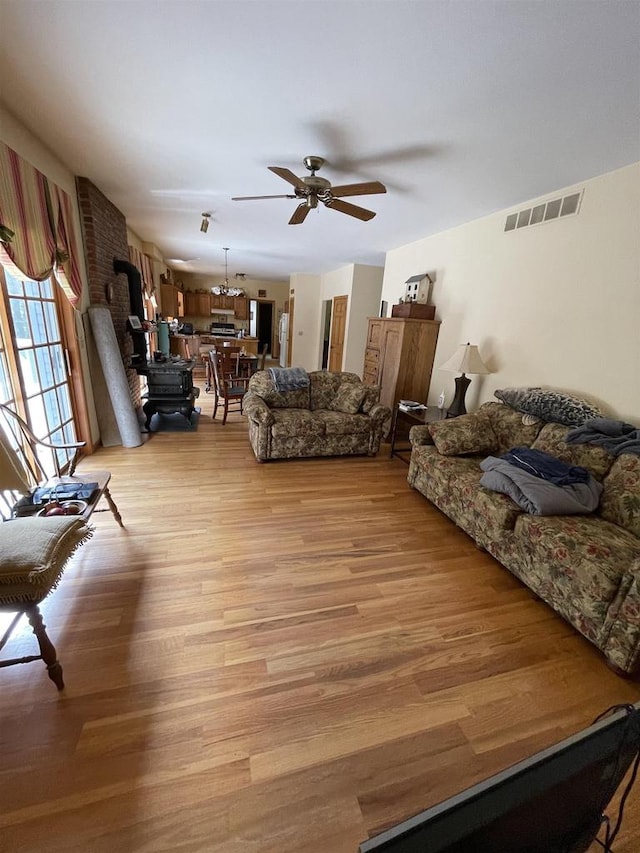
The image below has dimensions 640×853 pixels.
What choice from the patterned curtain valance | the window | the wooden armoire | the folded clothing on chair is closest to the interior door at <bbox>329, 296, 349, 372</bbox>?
the wooden armoire

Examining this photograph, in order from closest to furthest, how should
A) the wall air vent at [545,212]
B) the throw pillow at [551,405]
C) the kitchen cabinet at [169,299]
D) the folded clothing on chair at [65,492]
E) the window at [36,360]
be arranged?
the folded clothing on chair at [65,492], the window at [36,360], the throw pillow at [551,405], the wall air vent at [545,212], the kitchen cabinet at [169,299]

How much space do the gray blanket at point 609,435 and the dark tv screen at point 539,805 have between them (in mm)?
2064

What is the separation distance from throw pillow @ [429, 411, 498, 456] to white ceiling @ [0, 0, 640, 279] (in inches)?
74.6

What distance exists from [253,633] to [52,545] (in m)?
0.98

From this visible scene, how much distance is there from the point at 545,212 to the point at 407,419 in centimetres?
245

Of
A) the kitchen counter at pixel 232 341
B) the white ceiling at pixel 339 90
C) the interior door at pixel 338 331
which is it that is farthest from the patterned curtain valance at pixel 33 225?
the kitchen counter at pixel 232 341

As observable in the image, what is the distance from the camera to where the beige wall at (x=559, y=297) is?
91.8 inches

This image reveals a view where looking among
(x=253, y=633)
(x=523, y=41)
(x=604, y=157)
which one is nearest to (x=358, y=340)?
(x=604, y=157)

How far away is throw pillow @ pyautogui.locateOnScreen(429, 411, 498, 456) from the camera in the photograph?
2.82 meters

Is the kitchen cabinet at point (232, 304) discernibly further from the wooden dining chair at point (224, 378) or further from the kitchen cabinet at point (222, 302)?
the wooden dining chair at point (224, 378)

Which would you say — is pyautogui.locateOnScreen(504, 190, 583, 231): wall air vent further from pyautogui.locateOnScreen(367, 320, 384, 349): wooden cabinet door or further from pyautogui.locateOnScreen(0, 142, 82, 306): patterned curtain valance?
pyautogui.locateOnScreen(0, 142, 82, 306): patterned curtain valance

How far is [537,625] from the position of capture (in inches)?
72.3

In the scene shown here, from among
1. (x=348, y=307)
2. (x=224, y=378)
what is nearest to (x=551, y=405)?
(x=224, y=378)

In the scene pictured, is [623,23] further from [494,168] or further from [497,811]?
[497,811]
